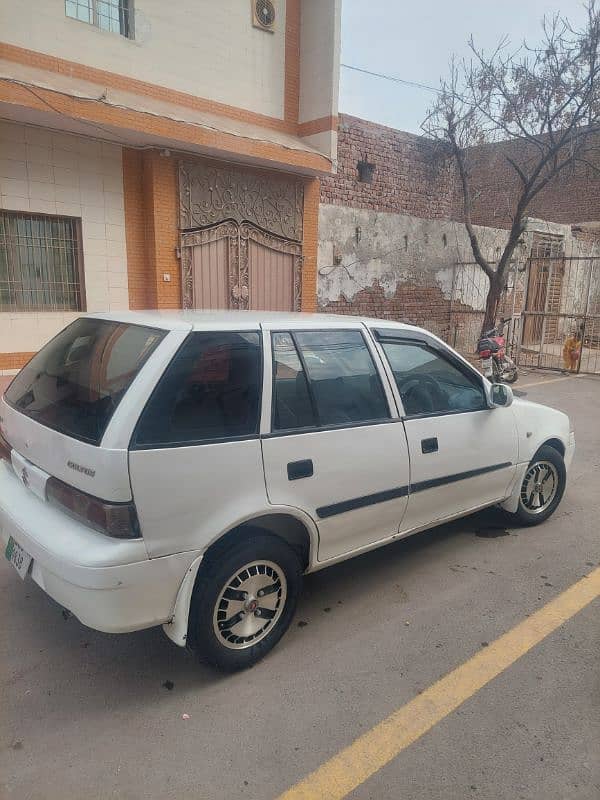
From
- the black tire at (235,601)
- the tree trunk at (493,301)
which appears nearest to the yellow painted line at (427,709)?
the black tire at (235,601)

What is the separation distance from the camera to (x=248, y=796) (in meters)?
2.03

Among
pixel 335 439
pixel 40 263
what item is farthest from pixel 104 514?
pixel 40 263

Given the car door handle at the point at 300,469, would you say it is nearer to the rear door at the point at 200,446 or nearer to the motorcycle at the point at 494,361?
the rear door at the point at 200,446

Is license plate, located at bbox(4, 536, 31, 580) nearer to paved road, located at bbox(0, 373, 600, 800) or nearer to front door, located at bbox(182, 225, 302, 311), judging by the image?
paved road, located at bbox(0, 373, 600, 800)

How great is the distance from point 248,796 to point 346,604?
1.34m

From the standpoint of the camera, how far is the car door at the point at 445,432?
3.30 m

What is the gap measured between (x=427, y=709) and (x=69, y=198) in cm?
796

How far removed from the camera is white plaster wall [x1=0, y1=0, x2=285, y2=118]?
7.38 meters

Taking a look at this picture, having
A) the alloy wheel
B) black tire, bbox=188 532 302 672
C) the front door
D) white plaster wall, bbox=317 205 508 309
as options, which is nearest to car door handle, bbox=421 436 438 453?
black tire, bbox=188 532 302 672

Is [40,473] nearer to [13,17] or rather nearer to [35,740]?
[35,740]

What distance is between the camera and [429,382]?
3494mm

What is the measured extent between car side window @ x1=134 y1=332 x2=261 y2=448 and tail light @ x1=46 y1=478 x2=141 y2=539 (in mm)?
270

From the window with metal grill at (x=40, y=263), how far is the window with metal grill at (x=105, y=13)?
9.14ft

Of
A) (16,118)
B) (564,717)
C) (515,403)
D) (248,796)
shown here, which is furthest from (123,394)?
(16,118)
